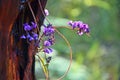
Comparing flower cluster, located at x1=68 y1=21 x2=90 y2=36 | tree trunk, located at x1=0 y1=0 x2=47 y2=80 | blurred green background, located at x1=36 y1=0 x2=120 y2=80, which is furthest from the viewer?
blurred green background, located at x1=36 y1=0 x2=120 y2=80

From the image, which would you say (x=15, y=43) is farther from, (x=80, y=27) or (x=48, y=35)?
(x=80, y=27)

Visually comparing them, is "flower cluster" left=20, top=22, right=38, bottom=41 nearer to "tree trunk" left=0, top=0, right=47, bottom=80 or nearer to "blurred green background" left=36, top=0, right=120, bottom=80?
"tree trunk" left=0, top=0, right=47, bottom=80

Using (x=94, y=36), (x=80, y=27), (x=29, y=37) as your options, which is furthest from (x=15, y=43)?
(x=94, y=36)

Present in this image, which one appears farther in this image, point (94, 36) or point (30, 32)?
point (94, 36)

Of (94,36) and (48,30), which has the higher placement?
(94,36)

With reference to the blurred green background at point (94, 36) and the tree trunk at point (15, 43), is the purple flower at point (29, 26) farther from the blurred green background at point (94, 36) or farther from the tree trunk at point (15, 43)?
the blurred green background at point (94, 36)

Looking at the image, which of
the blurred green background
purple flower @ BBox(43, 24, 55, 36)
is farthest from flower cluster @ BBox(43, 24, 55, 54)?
the blurred green background

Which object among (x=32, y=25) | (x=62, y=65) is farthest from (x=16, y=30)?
(x=62, y=65)

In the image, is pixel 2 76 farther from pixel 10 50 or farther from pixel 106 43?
pixel 106 43
